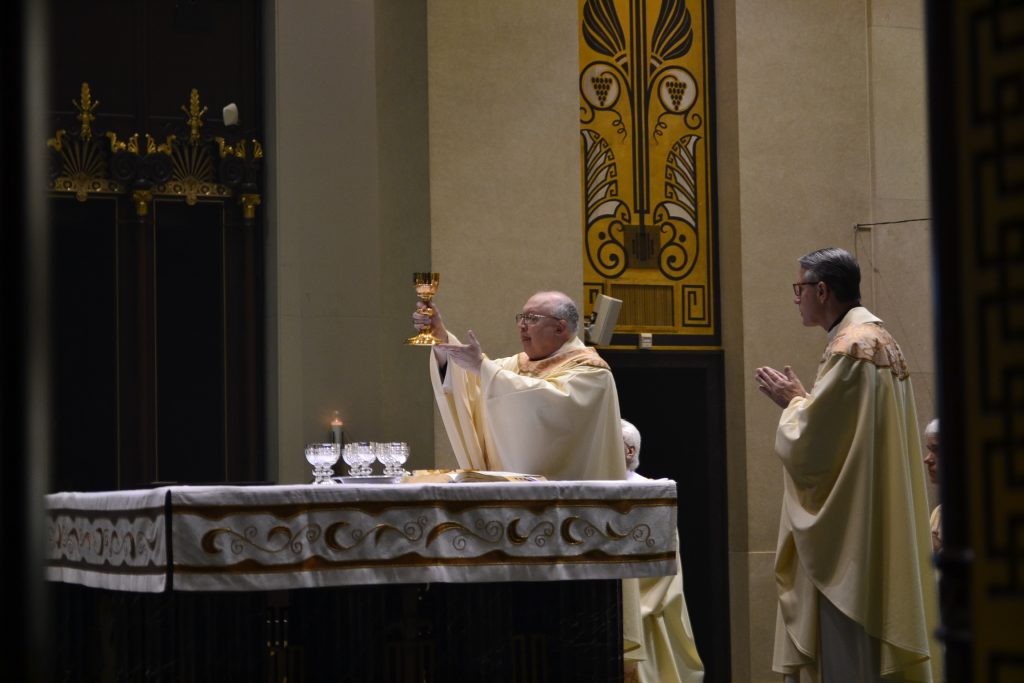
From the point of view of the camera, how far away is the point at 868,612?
6.62 meters

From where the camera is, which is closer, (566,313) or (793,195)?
(566,313)

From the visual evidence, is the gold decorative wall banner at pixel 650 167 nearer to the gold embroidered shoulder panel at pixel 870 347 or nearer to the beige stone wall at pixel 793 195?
the beige stone wall at pixel 793 195

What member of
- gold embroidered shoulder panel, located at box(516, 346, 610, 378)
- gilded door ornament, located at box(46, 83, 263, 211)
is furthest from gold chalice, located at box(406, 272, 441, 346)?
gilded door ornament, located at box(46, 83, 263, 211)

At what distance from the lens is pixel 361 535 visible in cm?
504

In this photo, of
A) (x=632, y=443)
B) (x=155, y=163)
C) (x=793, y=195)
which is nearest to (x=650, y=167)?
(x=793, y=195)

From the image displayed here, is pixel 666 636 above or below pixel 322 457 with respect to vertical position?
below

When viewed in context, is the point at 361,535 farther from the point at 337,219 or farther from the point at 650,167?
the point at 650,167

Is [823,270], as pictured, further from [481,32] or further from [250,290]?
[250,290]

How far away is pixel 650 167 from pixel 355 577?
5.45m

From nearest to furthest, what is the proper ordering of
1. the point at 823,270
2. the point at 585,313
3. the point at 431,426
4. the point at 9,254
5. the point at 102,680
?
the point at 9,254 → the point at 102,680 → the point at 823,270 → the point at 431,426 → the point at 585,313

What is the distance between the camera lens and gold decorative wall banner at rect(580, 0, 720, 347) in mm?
9742

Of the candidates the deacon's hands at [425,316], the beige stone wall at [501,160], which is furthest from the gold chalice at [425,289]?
the beige stone wall at [501,160]

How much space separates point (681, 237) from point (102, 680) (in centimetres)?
569

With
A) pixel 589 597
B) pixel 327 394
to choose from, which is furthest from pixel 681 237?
pixel 589 597
